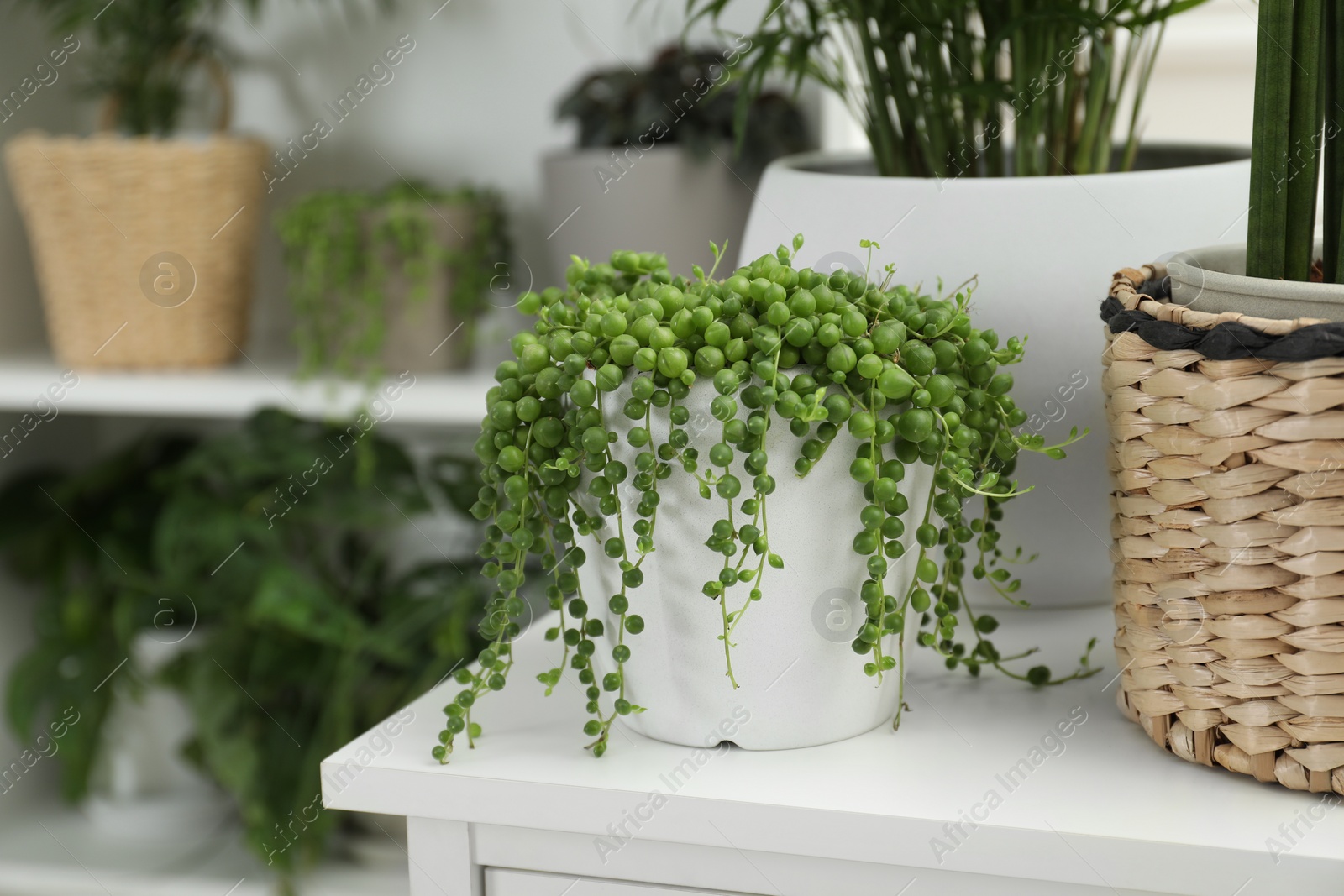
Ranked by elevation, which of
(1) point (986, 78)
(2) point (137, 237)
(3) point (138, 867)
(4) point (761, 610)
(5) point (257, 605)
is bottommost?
(3) point (138, 867)

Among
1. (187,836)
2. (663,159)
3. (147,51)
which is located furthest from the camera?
(187,836)

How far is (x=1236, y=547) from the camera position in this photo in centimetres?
46

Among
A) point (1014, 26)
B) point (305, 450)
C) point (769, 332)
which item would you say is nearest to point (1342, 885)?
point (769, 332)

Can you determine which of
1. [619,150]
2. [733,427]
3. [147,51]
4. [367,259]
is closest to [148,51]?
[147,51]

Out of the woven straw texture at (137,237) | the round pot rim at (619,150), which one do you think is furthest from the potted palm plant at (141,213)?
the round pot rim at (619,150)

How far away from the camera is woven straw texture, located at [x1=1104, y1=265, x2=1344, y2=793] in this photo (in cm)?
44

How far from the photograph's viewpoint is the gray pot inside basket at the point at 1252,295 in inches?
18.2

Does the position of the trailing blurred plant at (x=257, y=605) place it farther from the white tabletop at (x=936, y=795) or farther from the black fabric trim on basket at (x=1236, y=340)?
the black fabric trim on basket at (x=1236, y=340)

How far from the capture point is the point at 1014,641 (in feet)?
2.21

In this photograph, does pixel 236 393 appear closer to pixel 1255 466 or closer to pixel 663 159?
pixel 663 159

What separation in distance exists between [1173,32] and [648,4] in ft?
1.88

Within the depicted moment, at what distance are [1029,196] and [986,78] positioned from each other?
0.10 metres

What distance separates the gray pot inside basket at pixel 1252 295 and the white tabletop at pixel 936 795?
20 centimetres

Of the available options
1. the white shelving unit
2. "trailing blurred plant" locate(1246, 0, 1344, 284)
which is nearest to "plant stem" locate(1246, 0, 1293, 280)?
"trailing blurred plant" locate(1246, 0, 1344, 284)
